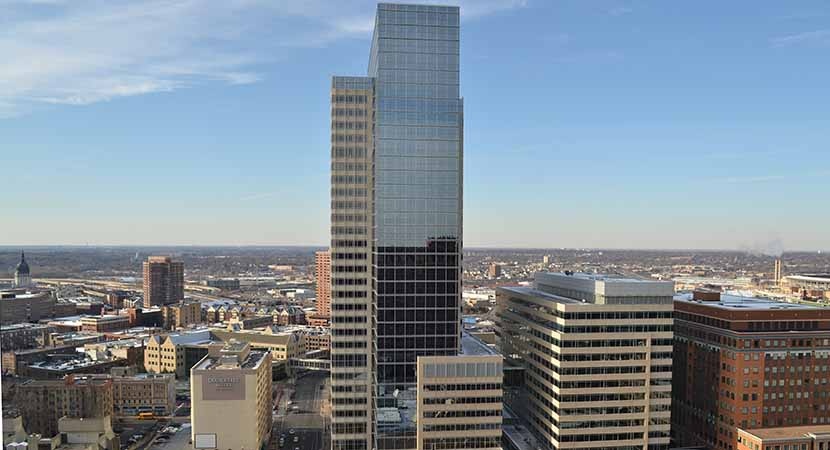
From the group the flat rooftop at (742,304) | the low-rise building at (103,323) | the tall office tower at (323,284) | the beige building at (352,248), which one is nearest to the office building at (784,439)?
the flat rooftop at (742,304)

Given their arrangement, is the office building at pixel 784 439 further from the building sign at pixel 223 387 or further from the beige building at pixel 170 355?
the beige building at pixel 170 355

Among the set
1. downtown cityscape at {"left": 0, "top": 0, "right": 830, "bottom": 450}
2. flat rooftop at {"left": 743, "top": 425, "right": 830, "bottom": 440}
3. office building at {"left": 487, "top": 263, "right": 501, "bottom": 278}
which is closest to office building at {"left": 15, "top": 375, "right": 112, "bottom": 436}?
downtown cityscape at {"left": 0, "top": 0, "right": 830, "bottom": 450}

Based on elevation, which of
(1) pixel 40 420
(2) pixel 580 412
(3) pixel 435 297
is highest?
(3) pixel 435 297

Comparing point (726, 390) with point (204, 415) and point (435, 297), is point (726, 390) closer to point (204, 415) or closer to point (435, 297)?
point (435, 297)

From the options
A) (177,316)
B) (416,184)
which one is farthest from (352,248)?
(177,316)

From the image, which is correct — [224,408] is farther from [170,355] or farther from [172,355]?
[170,355]

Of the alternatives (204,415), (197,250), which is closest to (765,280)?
(204,415)

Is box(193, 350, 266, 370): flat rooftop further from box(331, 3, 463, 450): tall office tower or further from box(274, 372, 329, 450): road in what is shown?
box(331, 3, 463, 450): tall office tower
